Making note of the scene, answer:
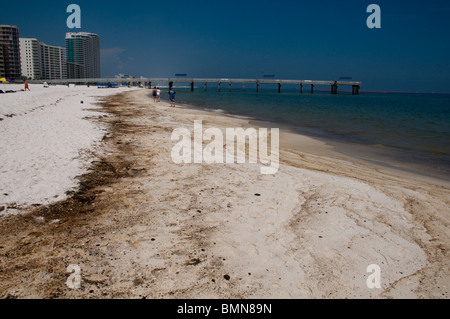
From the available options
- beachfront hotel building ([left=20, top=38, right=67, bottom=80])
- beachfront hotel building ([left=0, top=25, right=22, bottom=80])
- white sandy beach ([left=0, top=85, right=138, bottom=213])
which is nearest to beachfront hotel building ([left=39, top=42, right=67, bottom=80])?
beachfront hotel building ([left=20, top=38, right=67, bottom=80])

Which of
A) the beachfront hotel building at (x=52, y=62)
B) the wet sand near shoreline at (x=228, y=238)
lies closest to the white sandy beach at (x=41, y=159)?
the wet sand near shoreline at (x=228, y=238)

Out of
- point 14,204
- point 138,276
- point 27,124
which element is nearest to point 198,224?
point 138,276

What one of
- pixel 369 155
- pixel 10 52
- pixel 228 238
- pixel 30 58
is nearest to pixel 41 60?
pixel 30 58

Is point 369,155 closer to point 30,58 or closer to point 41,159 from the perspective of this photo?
point 41,159

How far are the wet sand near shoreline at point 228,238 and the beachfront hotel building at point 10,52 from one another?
125033 millimetres

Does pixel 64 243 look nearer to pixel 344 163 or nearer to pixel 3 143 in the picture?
pixel 3 143

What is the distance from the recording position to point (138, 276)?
2.75m

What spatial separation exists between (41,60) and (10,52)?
135ft

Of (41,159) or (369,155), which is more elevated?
(41,159)

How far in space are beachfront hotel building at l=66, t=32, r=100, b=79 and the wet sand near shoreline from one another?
190966mm

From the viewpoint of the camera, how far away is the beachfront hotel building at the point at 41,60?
13288cm

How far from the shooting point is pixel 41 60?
14138cm

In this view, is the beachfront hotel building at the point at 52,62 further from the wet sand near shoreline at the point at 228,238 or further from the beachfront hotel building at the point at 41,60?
the wet sand near shoreline at the point at 228,238
